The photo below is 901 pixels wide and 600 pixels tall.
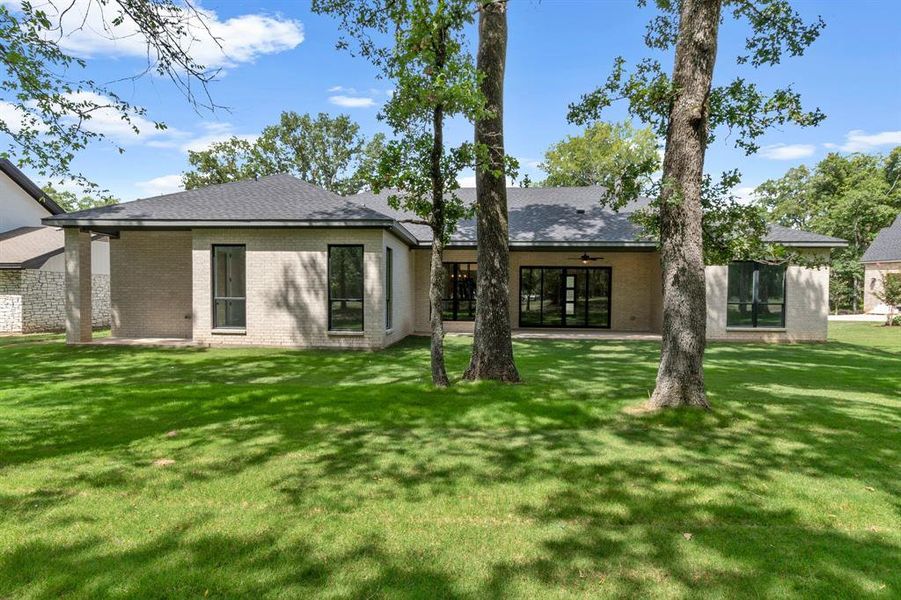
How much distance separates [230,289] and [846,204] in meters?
37.7

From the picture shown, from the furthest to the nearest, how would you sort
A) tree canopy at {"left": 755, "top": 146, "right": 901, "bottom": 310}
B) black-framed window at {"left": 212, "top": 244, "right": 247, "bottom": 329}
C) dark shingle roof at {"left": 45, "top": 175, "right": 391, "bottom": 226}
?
tree canopy at {"left": 755, "top": 146, "right": 901, "bottom": 310} → black-framed window at {"left": 212, "top": 244, "right": 247, "bottom": 329} → dark shingle roof at {"left": 45, "top": 175, "right": 391, "bottom": 226}

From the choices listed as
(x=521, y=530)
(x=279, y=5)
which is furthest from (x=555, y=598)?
(x=279, y=5)

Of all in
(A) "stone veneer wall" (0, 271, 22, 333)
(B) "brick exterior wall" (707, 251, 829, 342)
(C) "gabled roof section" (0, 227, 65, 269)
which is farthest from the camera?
(A) "stone veneer wall" (0, 271, 22, 333)

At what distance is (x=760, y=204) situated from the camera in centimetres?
773

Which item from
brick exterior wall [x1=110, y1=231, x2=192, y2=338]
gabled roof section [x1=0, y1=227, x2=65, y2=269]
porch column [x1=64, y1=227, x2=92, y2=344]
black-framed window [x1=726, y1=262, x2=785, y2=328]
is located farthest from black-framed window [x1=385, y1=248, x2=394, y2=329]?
gabled roof section [x1=0, y1=227, x2=65, y2=269]

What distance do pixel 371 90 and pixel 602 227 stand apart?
9180mm

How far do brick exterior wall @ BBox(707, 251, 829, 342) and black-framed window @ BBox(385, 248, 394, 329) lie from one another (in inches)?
361

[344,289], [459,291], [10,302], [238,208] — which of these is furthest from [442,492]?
[10,302]

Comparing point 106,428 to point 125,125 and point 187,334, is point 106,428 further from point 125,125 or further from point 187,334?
point 187,334

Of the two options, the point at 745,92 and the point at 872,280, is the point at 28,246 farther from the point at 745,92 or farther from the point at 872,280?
the point at 872,280

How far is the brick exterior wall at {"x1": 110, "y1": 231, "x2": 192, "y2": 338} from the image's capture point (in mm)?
Answer: 14070

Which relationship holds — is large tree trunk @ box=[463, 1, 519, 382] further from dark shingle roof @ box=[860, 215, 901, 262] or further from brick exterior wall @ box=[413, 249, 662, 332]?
dark shingle roof @ box=[860, 215, 901, 262]

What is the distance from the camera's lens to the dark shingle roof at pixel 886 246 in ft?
94.1

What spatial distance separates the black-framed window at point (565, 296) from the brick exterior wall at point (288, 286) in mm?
6667
